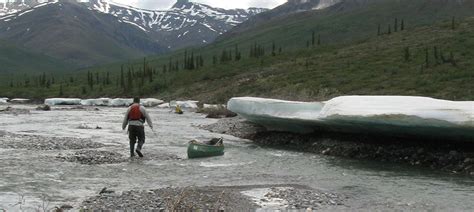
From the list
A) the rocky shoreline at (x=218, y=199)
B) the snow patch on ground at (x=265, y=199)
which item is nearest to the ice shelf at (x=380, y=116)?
the rocky shoreline at (x=218, y=199)

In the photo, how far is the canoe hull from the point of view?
79.8 feet

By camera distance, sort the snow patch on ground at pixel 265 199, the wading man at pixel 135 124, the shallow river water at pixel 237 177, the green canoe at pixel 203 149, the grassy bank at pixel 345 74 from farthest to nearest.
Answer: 1. the grassy bank at pixel 345 74
2. the green canoe at pixel 203 149
3. the wading man at pixel 135 124
4. the shallow river water at pixel 237 177
5. the snow patch on ground at pixel 265 199

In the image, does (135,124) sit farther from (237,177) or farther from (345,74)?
(345,74)

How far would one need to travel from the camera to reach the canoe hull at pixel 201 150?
79.8 ft

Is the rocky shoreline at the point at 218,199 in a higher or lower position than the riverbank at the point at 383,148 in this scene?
lower

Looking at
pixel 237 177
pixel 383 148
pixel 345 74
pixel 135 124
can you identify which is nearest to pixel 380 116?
pixel 383 148

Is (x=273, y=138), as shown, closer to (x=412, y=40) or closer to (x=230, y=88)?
(x=230, y=88)

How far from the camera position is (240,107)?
1342 inches

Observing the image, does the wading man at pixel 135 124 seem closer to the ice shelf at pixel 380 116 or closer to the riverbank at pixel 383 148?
the ice shelf at pixel 380 116

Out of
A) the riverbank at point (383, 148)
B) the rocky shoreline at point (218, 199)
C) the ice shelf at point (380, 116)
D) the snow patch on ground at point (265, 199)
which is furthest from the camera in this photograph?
the riverbank at point (383, 148)

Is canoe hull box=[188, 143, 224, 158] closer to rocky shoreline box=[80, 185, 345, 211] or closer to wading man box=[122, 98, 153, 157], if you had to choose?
wading man box=[122, 98, 153, 157]

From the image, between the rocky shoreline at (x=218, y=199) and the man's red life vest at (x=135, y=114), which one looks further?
the man's red life vest at (x=135, y=114)

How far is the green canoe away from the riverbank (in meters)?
5.35

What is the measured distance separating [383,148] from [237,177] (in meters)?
9.33
